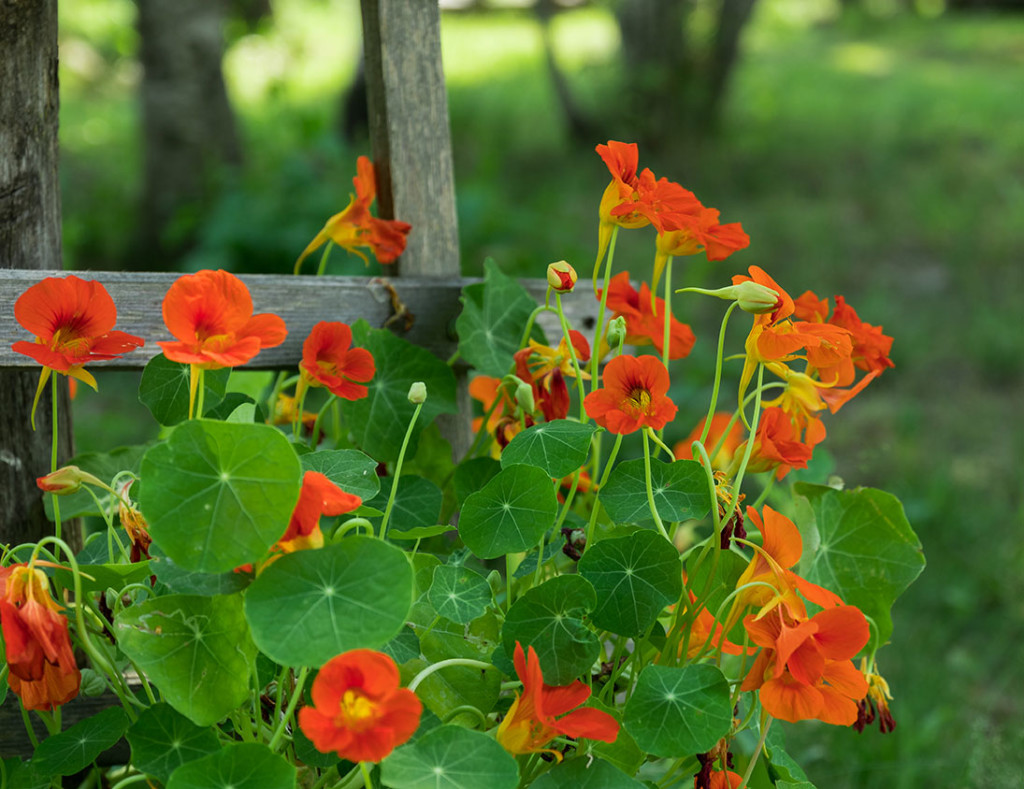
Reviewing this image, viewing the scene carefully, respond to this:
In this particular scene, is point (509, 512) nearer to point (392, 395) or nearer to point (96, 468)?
point (392, 395)

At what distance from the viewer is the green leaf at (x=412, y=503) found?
1.02 metres

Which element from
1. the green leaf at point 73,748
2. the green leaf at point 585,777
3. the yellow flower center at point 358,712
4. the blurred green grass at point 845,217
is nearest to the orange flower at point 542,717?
the green leaf at point 585,777

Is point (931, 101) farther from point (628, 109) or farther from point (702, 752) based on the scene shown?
point (702, 752)

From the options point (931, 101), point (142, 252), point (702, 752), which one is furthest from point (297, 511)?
point (931, 101)

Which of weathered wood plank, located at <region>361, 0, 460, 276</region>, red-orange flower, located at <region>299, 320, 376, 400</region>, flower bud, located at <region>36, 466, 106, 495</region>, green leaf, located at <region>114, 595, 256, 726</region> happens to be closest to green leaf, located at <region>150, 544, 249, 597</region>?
green leaf, located at <region>114, 595, 256, 726</region>

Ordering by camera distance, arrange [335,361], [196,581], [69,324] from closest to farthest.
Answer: [196,581] < [69,324] < [335,361]

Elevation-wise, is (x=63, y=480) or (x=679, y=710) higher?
(x=63, y=480)

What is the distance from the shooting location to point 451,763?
0.67m

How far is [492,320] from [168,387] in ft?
1.28

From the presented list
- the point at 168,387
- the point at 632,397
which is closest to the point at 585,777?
the point at 632,397

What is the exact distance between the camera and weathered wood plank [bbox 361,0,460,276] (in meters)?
1.16

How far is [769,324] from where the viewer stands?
0.84 metres

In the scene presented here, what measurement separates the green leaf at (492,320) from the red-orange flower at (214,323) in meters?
0.38

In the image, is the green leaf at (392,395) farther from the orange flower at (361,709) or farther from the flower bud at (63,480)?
the orange flower at (361,709)
